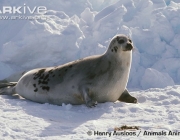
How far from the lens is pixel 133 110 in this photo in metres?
3.79

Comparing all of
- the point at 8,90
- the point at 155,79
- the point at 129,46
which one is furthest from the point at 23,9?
the point at 129,46

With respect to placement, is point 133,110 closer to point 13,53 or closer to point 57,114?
point 57,114

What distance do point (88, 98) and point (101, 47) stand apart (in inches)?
130

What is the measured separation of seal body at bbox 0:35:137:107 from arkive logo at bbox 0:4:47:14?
16.9 ft

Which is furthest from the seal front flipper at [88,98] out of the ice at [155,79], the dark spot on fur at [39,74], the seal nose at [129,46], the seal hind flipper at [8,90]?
the ice at [155,79]

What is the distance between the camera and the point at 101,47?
7.17 meters

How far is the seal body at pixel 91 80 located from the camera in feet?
13.7

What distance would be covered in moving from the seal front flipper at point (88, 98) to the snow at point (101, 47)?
57 mm

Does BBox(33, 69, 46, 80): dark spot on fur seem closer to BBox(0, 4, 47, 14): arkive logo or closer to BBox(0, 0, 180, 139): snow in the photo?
BBox(0, 0, 180, 139): snow

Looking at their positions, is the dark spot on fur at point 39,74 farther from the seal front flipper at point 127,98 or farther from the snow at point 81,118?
the seal front flipper at point 127,98

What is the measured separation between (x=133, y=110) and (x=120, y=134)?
3.20ft

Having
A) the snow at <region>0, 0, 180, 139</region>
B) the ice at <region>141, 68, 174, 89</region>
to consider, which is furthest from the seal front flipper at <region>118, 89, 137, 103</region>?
the ice at <region>141, 68, 174, 89</region>

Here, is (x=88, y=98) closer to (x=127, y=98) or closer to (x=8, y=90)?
(x=127, y=98)

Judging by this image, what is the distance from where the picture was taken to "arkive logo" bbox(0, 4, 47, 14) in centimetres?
942
